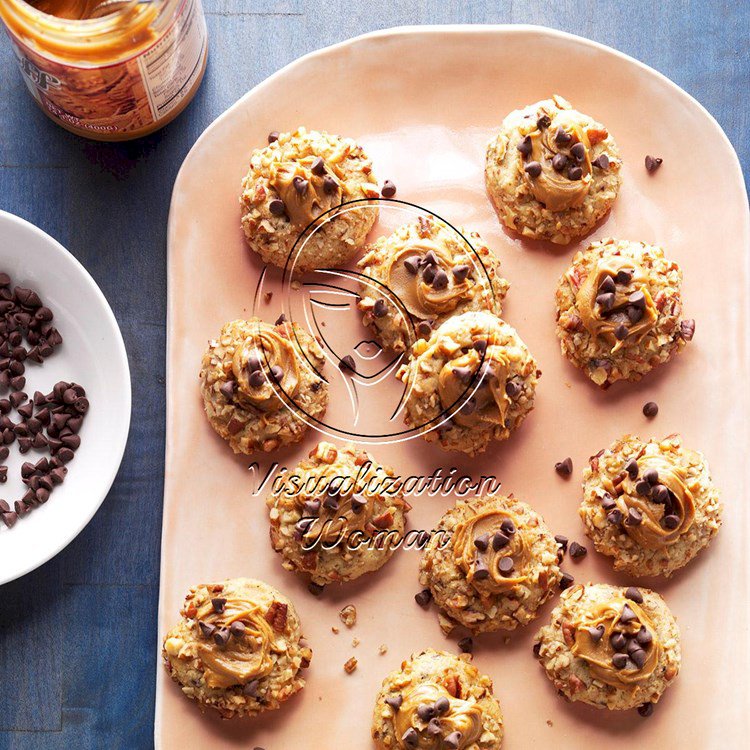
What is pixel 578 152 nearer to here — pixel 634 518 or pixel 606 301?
pixel 606 301

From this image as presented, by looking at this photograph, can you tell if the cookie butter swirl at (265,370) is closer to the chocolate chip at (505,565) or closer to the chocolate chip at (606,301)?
the chocolate chip at (505,565)

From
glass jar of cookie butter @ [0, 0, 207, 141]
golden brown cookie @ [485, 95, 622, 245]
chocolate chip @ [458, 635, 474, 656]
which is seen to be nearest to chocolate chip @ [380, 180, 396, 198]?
golden brown cookie @ [485, 95, 622, 245]

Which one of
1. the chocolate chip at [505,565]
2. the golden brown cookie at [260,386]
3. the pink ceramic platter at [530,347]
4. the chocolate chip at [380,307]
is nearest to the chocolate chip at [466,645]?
the pink ceramic platter at [530,347]

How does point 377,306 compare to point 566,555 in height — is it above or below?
above

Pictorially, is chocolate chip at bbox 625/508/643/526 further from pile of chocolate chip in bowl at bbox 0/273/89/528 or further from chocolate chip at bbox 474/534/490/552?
pile of chocolate chip in bowl at bbox 0/273/89/528

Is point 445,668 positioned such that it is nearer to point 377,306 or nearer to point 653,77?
point 377,306

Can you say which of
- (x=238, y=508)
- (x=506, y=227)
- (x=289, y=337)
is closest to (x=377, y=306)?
(x=289, y=337)
